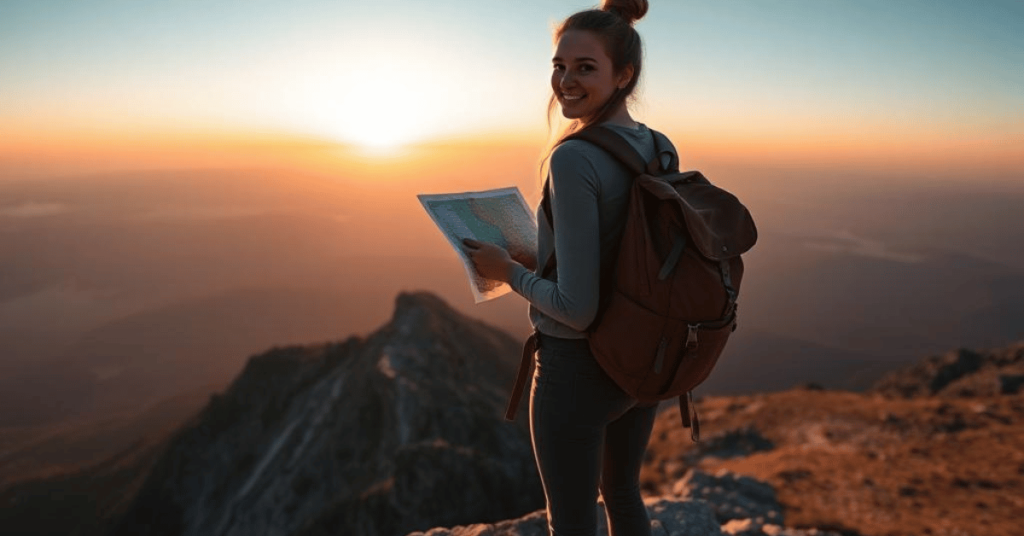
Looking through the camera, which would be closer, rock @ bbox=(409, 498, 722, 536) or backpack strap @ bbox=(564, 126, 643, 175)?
backpack strap @ bbox=(564, 126, 643, 175)

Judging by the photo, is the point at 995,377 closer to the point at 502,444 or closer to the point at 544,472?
the point at 502,444

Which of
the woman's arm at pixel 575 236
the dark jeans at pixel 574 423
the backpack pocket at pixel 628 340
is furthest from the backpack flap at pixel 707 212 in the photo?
the dark jeans at pixel 574 423

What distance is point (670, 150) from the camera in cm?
277

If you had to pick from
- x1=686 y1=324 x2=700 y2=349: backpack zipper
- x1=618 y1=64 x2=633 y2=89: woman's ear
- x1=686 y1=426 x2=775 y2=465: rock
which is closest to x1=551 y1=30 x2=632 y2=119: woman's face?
x1=618 y1=64 x2=633 y2=89: woman's ear

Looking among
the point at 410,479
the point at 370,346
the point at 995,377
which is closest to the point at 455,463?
the point at 410,479

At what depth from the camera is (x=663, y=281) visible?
2.44m

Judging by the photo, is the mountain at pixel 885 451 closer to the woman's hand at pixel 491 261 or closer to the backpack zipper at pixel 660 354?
the backpack zipper at pixel 660 354

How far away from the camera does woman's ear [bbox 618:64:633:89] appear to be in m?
2.74

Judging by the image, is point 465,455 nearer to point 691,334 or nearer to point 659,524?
point 659,524

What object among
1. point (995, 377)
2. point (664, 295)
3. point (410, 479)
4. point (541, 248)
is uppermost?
point (541, 248)

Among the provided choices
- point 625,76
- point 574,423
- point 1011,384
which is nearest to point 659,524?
point 574,423

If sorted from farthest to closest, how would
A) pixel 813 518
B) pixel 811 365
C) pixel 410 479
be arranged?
1. pixel 811 365
2. pixel 410 479
3. pixel 813 518

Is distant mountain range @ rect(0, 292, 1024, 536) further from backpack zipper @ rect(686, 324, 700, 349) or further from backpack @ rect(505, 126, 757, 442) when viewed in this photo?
backpack zipper @ rect(686, 324, 700, 349)

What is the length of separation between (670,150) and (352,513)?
26.8 m
